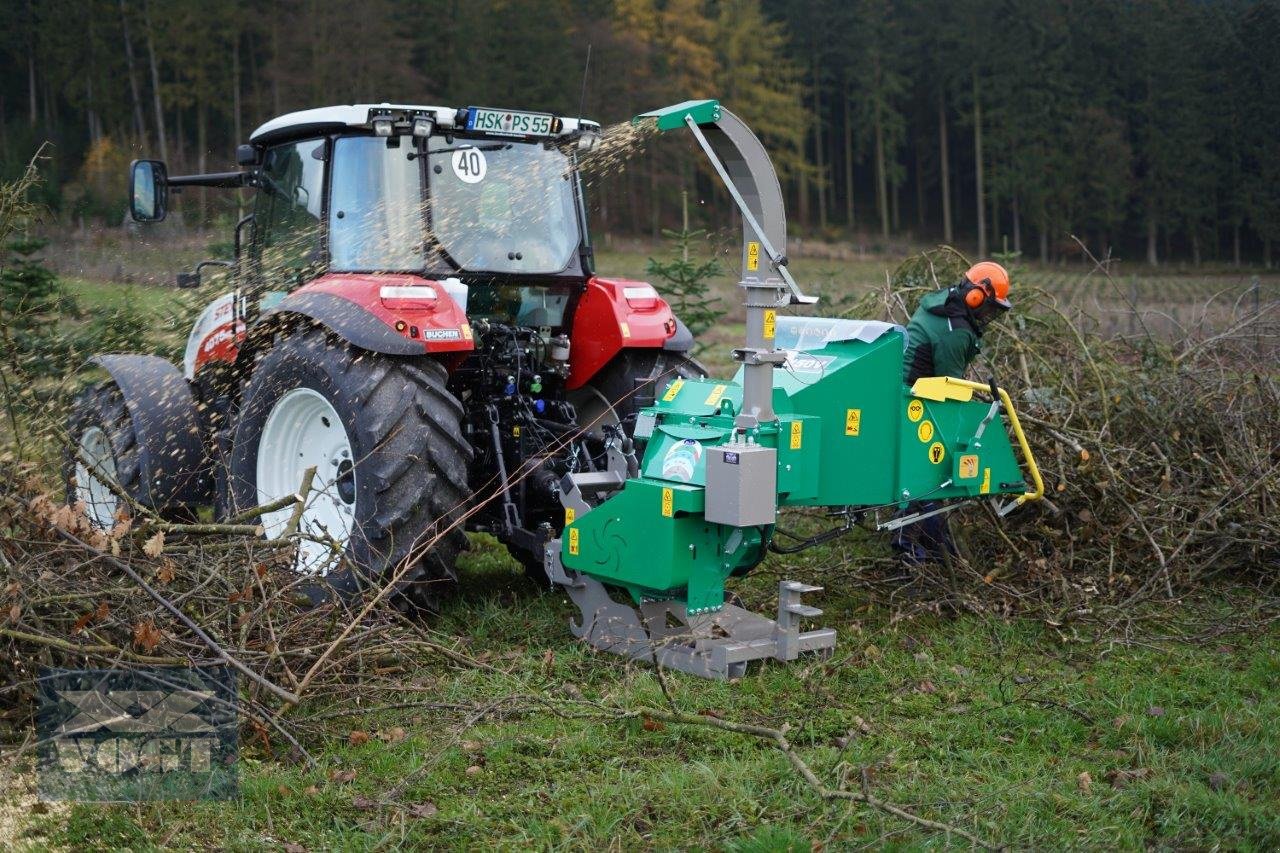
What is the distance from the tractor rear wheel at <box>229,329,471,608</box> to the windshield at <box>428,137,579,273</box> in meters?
0.69

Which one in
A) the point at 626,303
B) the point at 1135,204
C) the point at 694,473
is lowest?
the point at 694,473

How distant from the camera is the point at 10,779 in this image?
4188 mm

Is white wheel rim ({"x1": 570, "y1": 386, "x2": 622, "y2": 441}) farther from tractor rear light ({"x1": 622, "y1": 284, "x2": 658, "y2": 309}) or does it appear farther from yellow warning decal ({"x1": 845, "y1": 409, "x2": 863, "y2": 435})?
yellow warning decal ({"x1": 845, "y1": 409, "x2": 863, "y2": 435})

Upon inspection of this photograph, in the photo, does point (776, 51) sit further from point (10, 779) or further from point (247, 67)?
point (10, 779)

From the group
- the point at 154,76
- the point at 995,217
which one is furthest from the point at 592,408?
the point at 995,217

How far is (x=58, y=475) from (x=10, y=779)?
208 centimetres

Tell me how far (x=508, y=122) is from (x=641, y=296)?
1.11m

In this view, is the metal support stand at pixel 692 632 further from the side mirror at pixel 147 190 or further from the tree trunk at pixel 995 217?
the tree trunk at pixel 995 217

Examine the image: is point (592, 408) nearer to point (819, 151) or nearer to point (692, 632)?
point (692, 632)

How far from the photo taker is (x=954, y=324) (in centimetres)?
654

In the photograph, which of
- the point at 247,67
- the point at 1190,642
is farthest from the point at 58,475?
the point at 247,67

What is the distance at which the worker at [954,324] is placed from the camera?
6547 mm

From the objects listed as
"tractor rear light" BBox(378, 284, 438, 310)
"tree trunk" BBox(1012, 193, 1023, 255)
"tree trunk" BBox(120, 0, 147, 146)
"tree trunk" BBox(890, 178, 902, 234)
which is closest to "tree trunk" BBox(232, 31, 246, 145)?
"tree trunk" BBox(120, 0, 147, 146)

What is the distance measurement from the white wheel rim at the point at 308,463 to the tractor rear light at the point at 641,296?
1586mm
